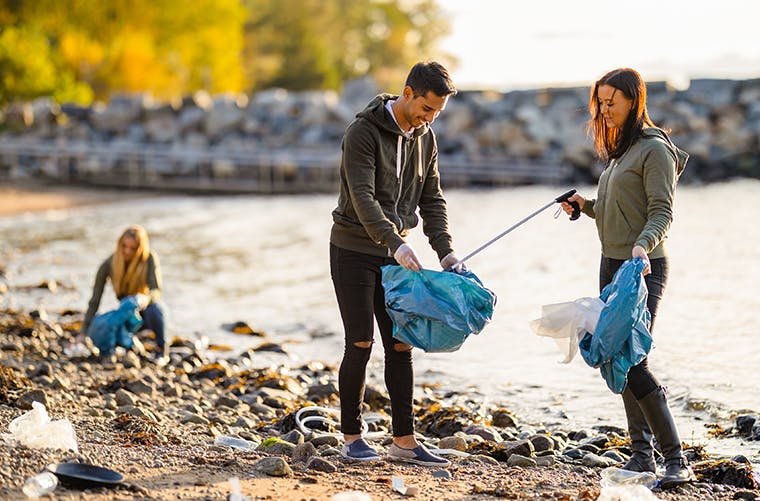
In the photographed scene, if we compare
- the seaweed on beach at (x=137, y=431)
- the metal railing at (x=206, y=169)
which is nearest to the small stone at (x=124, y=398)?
the seaweed on beach at (x=137, y=431)

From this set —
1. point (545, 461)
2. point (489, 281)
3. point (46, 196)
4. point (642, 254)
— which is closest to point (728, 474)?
point (545, 461)

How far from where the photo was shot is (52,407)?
6078 mm

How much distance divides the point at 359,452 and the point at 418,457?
0.87ft

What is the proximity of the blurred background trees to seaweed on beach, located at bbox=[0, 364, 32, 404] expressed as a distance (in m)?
28.8

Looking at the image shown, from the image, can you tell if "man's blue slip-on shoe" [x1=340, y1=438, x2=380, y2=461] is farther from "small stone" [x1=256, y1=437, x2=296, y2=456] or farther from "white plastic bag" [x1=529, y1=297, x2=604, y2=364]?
"white plastic bag" [x1=529, y1=297, x2=604, y2=364]

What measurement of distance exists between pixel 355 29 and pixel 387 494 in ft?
194

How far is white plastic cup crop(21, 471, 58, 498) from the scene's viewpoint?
13.1 feet

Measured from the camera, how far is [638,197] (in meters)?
4.73

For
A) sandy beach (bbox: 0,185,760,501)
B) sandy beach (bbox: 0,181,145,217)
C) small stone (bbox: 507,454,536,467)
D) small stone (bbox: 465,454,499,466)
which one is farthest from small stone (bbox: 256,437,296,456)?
sandy beach (bbox: 0,181,145,217)

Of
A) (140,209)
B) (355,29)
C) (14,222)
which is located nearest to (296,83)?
(355,29)

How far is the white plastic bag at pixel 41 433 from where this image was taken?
460 centimetres

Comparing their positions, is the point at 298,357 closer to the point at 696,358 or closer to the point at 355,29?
the point at 696,358

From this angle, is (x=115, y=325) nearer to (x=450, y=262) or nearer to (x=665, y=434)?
(x=450, y=262)

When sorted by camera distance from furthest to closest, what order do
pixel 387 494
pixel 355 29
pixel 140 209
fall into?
pixel 355 29 < pixel 140 209 < pixel 387 494
